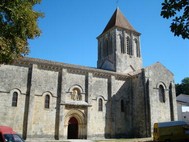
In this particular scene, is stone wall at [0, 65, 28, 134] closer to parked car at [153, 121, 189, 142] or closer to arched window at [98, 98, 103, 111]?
arched window at [98, 98, 103, 111]

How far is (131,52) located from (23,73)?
17.2 m

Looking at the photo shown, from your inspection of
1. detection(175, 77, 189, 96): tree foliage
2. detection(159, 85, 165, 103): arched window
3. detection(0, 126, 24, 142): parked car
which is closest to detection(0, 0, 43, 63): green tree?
detection(0, 126, 24, 142): parked car

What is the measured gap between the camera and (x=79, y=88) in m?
24.5

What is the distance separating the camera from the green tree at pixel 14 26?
9.97 m

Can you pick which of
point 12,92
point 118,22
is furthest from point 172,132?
point 118,22

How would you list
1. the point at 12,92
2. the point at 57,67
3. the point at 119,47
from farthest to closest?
1. the point at 119,47
2. the point at 57,67
3. the point at 12,92

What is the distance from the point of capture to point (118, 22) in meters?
33.9

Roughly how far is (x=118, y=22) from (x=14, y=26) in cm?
2521

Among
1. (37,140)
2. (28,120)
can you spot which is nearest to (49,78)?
(28,120)

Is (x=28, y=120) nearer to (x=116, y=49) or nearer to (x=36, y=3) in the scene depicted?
(x=36, y=3)

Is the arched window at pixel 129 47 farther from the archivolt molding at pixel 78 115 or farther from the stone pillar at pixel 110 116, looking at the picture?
the archivolt molding at pixel 78 115

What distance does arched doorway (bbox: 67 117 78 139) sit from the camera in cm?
2416

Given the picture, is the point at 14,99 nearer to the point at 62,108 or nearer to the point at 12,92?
the point at 12,92

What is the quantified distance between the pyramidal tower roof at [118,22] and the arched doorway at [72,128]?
15916mm
